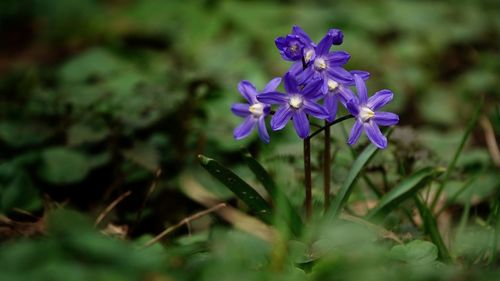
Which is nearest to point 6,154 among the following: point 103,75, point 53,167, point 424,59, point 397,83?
point 53,167

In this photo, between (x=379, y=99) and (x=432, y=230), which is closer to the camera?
(x=379, y=99)

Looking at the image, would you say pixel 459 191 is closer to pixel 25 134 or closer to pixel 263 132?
pixel 263 132

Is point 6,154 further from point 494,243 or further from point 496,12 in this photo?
→ point 496,12

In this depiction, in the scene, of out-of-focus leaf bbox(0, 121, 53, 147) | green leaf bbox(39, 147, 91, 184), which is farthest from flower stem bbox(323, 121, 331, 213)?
out-of-focus leaf bbox(0, 121, 53, 147)

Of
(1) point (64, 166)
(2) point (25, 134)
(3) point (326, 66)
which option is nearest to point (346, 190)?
(3) point (326, 66)

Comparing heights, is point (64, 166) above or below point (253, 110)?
above

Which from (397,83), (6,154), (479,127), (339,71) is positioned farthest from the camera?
(397,83)
